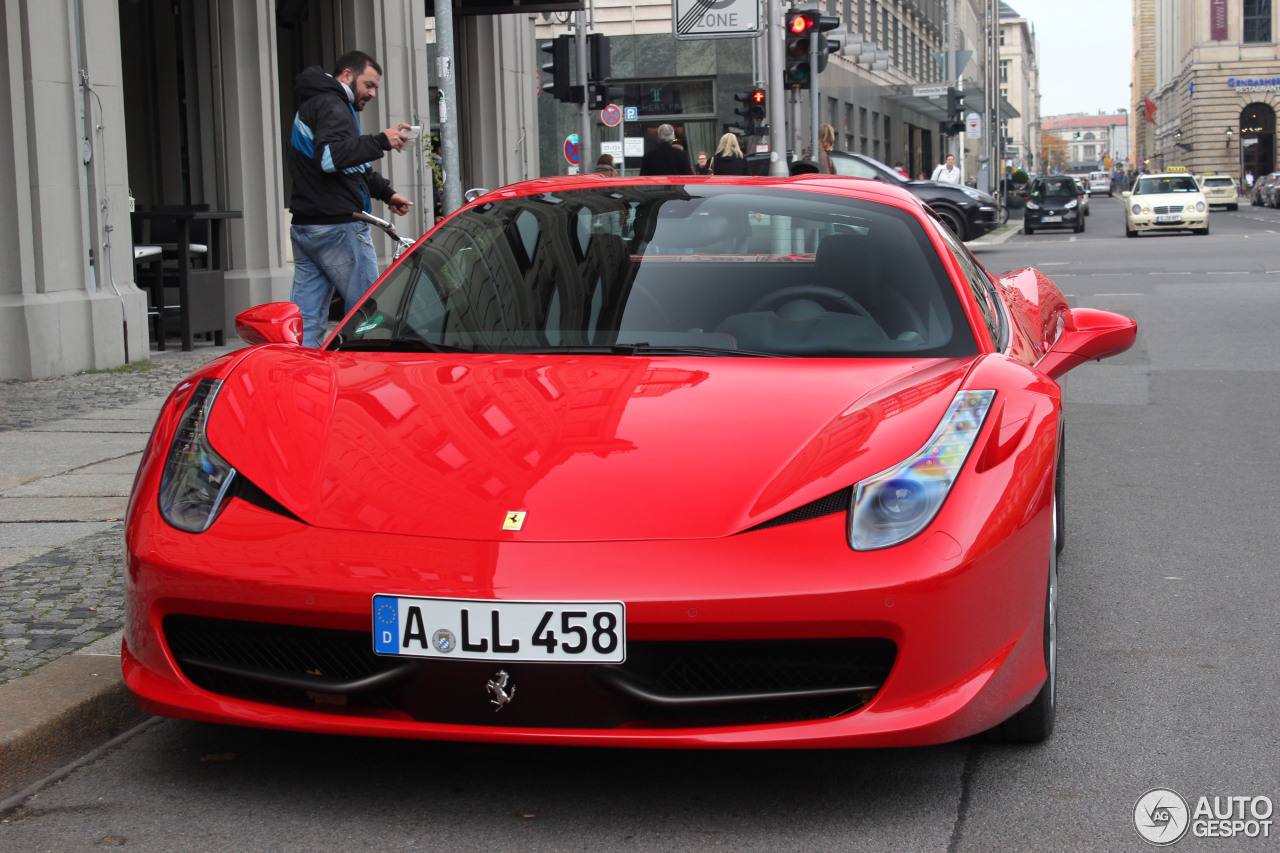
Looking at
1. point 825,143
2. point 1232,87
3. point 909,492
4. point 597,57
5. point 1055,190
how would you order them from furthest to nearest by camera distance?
1. point 1232,87
2. point 1055,190
3. point 597,57
4. point 825,143
5. point 909,492

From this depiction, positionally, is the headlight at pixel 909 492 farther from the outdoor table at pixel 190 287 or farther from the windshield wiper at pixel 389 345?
the outdoor table at pixel 190 287

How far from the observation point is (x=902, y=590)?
2711mm

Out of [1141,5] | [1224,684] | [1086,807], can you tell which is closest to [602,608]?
[1086,807]

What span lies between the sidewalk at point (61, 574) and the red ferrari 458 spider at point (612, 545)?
1.12 ft

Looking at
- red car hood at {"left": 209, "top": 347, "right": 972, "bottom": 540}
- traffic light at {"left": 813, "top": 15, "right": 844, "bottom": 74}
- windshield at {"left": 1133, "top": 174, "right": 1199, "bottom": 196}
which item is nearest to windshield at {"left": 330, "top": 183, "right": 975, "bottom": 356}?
red car hood at {"left": 209, "top": 347, "right": 972, "bottom": 540}

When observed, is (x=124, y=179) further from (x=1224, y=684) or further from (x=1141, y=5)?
(x=1141, y=5)

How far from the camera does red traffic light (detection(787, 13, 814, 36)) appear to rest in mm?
19734

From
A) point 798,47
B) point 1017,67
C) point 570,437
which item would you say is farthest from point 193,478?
point 1017,67

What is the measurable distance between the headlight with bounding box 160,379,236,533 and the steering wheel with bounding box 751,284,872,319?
1.40 metres

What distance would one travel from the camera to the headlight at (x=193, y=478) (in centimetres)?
305

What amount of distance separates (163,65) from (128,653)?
13.4 meters

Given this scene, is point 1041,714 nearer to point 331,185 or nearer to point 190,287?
point 331,185

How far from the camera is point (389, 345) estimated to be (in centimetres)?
383

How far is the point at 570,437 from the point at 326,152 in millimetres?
5347
